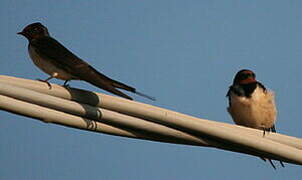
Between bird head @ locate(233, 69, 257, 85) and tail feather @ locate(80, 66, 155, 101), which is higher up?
bird head @ locate(233, 69, 257, 85)

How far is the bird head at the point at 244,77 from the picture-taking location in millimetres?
5250

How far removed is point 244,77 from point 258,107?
1.34ft

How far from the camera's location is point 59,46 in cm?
326

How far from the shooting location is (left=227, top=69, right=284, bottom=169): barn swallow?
4.98 metres

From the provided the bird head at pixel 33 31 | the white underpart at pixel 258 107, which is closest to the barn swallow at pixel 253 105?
the white underpart at pixel 258 107

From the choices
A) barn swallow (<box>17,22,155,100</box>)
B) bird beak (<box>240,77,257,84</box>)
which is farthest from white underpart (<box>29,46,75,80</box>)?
bird beak (<box>240,77,257,84</box>)

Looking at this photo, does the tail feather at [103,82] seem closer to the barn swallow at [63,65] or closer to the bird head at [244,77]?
the barn swallow at [63,65]

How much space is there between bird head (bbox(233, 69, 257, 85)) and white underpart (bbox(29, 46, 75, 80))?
2.12 metres

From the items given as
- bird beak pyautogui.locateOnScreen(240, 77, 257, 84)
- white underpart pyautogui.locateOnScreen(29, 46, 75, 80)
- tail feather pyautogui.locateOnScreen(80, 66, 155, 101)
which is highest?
bird beak pyautogui.locateOnScreen(240, 77, 257, 84)

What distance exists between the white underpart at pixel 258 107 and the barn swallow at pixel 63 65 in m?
1.84

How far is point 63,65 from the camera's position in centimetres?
311

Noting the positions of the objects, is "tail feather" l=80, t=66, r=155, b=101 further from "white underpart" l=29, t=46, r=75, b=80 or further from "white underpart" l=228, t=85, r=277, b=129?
"white underpart" l=228, t=85, r=277, b=129

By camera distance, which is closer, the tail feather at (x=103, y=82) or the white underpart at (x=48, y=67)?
the tail feather at (x=103, y=82)

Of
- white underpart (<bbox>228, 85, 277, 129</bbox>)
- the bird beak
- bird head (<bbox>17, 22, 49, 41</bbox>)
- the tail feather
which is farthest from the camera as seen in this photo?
the bird beak
